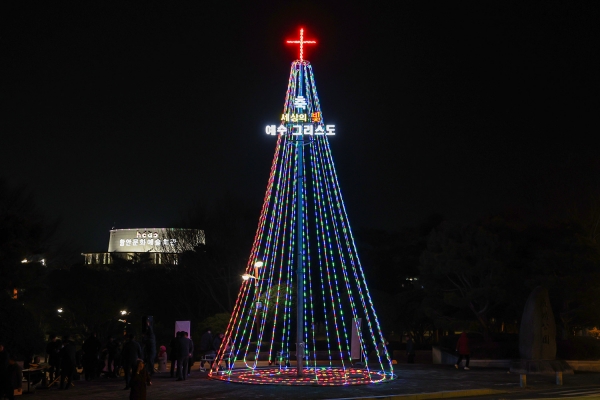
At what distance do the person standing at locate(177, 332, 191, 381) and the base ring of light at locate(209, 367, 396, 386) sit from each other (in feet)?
3.57

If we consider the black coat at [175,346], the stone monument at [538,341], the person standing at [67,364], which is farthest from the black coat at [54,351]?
the stone monument at [538,341]

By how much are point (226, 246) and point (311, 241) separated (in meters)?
5.44

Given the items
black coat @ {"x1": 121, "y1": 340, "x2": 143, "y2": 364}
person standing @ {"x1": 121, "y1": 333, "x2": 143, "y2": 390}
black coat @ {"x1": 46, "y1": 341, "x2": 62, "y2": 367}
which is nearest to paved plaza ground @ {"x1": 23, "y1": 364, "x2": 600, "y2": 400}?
person standing @ {"x1": 121, "y1": 333, "x2": 143, "y2": 390}

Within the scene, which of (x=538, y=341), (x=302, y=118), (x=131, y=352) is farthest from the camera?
(x=538, y=341)

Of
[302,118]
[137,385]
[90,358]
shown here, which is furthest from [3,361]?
[302,118]

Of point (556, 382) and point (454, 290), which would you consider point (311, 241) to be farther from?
point (556, 382)

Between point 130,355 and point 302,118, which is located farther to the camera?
point 302,118

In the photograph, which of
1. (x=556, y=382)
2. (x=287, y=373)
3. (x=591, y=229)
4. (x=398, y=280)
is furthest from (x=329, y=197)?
(x=398, y=280)

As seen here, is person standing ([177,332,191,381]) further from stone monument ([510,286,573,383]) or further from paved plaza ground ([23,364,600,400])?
stone monument ([510,286,573,383])

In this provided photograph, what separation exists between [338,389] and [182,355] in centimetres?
525

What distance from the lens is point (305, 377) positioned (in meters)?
21.7

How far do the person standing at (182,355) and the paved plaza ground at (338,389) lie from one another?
29 cm

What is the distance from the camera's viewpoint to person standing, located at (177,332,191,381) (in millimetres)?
21375

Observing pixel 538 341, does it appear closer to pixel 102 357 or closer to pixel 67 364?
pixel 102 357
